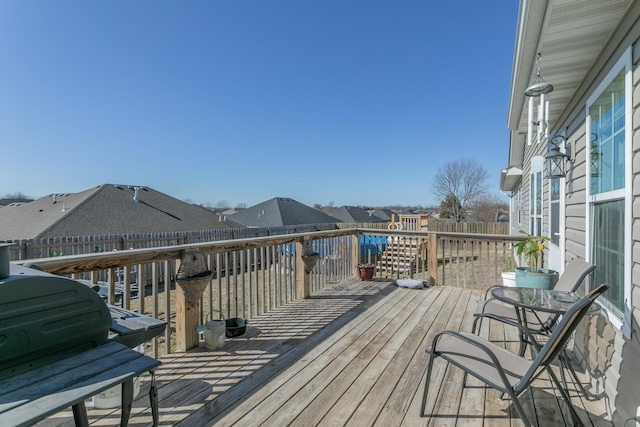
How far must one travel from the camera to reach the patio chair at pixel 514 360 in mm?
1441

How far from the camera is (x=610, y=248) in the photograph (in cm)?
209

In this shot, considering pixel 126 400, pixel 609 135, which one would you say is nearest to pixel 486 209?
pixel 609 135

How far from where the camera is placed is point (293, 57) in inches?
379

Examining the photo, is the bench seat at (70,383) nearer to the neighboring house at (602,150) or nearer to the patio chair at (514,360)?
the patio chair at (514,360)

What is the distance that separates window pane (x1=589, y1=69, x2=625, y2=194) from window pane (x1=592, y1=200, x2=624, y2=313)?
156mm

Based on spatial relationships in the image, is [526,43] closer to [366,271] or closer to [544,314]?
[544,314]

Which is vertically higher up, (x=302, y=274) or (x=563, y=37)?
(x=563, y=37)

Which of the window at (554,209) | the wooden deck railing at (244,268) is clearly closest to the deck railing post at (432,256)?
the wooden deck railing at (244,268)

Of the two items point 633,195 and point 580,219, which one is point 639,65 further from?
→ point 580,219

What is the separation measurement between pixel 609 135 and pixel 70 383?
3284 millimetres

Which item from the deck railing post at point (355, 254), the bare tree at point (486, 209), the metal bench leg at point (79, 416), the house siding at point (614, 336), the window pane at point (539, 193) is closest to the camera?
the metal bench leg at point (79, 416)

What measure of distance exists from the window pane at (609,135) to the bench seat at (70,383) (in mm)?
2795

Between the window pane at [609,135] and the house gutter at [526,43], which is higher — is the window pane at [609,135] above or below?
below

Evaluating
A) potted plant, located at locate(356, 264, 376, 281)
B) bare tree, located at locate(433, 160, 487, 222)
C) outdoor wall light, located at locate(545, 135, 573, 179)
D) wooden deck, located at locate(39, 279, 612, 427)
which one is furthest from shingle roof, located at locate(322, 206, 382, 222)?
wooden deck, located at locate(39, 279, 612, 427)
